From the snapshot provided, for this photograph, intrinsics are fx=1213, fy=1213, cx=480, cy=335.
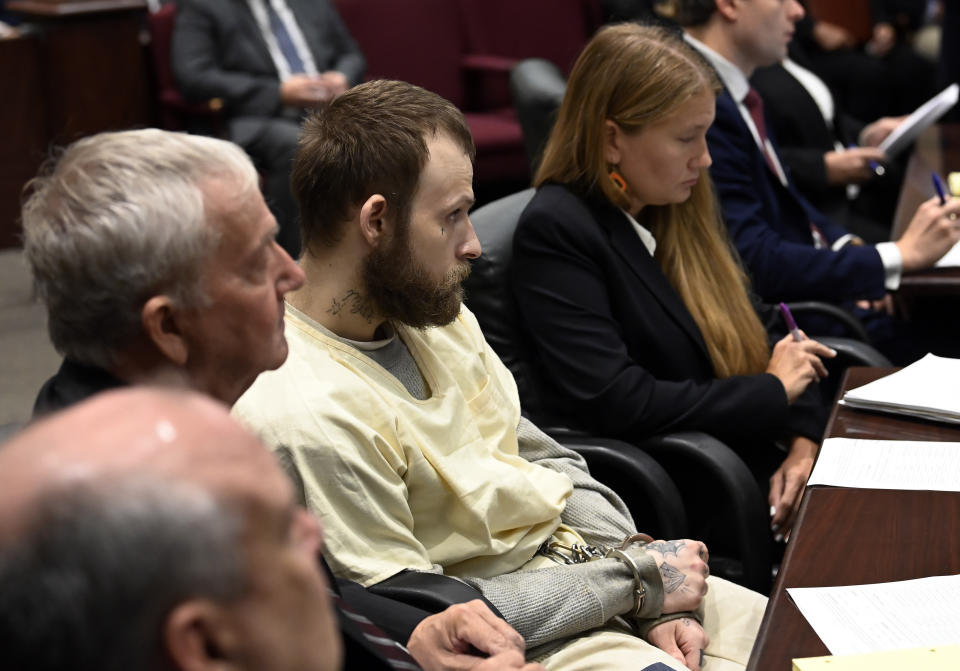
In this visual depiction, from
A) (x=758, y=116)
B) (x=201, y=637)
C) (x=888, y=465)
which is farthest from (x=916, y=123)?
(x=201, y=637)

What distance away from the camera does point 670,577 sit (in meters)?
1.75

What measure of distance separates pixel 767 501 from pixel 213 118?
2799 mm

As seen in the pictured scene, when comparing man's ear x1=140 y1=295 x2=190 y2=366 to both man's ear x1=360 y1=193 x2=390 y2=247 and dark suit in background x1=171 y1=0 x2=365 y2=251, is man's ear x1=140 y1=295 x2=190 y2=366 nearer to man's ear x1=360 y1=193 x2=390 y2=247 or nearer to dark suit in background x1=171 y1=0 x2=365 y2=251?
man's ear x1=360 y1=193 x2=390 y2=247

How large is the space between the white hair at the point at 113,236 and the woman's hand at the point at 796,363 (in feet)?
4.62

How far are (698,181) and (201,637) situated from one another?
1.87 metres

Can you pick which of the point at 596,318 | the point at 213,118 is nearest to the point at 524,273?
the point at 596,318

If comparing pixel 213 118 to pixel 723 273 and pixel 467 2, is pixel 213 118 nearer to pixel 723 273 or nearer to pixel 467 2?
pixel 467 2

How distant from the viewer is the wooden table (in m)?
1.35

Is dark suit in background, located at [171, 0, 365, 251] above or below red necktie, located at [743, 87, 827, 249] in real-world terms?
below

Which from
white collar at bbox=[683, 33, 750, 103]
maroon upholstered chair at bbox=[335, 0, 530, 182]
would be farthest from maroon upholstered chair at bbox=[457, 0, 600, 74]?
white collar at bbox=[683, 33, 750, 103]

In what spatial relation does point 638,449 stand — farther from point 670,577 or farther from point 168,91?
point 168,91

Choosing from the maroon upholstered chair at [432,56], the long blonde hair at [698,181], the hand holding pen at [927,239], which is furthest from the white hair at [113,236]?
the maroon upholstered chair at [432,56]

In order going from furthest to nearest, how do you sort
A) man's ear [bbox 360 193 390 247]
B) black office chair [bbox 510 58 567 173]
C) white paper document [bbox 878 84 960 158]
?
white paper document [bbox 878 84 960 158]
black office chair [bbox 510 58 567 173]
man's ear [bbox 360 193 390 247]

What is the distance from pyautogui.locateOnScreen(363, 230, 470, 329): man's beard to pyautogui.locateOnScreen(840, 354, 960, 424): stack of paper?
0.76 m
